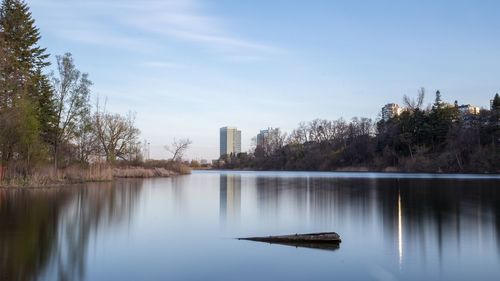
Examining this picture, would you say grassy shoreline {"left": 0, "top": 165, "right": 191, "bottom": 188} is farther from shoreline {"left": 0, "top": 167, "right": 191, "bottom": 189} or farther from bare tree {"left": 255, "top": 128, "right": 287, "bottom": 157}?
bare tree {"left": 255, "top": 128, "right": 287, "bottom": 157}

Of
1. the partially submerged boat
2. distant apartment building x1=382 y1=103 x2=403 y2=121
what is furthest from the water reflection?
distant apartment building x1=382 y1=103 x2=403 y2=121

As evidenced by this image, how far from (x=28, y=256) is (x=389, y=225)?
1020cm

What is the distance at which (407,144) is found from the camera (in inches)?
3327

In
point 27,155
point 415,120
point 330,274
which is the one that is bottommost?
point 330,274

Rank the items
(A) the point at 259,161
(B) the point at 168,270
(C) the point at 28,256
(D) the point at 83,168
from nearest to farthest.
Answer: (B) the point at 168,270
(C) the point at 28,256
(D) the point at 83,168
(A) the point at 259,161

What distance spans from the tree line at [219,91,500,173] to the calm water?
60599 millimetres

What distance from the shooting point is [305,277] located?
26.0ft

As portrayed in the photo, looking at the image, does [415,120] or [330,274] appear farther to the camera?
[415,120]

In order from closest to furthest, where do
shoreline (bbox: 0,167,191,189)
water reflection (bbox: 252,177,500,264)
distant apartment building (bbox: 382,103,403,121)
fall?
1. water reflection (bbox: 252,177,500,264)
2. shoreline (bbox: 0,167,191,189)
3. distant apartment building (bbox: 382,103,403,121)

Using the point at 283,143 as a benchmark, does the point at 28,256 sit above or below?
below

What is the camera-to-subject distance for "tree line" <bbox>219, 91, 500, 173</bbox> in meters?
74.3

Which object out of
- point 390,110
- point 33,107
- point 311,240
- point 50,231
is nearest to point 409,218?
point 311,240

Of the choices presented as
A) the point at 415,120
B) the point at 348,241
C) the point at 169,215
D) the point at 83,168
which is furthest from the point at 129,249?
the point at 415,120

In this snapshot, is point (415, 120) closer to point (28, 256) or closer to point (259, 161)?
point (259, 161)
